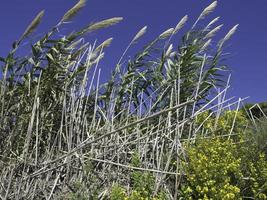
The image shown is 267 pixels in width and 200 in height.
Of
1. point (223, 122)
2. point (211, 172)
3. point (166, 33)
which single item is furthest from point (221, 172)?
point (166, 33)

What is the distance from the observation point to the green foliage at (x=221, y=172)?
2.92 metres

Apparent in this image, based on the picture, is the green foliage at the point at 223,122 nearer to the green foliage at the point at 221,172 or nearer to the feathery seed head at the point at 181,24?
the green foliage at the point at 221,172

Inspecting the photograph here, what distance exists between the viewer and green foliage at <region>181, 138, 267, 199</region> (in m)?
2.92

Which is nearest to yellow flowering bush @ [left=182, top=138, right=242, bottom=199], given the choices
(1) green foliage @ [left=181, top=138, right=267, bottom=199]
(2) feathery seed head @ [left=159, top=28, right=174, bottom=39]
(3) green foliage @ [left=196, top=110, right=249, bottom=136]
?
(1) green foliage @ [left=181, top=138, right=267, bottom=199]

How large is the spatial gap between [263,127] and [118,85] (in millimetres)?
1128

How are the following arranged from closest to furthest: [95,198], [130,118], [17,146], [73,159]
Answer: [95,198] < [73,159] < [17,146] < [130,118]

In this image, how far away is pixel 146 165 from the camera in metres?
3.03

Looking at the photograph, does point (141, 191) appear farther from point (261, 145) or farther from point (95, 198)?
point (261, 145)

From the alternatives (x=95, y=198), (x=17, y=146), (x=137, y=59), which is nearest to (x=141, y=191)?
(x=95, y=198)

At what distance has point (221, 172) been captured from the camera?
2959mm

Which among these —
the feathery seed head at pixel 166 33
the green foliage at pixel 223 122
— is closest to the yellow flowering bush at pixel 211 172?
the green foliage at pixel 223 122

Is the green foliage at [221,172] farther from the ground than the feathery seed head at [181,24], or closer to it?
closer to it

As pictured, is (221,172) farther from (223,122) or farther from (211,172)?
(223,122)

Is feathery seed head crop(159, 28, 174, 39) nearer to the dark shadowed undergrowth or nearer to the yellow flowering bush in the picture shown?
the dark shadowed undergrowth
